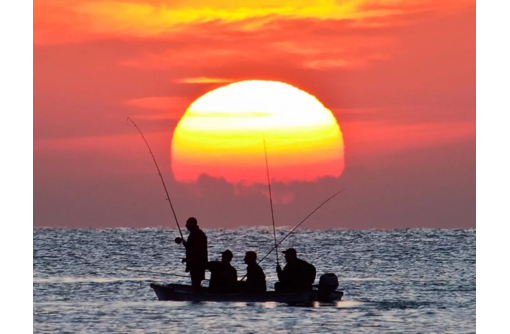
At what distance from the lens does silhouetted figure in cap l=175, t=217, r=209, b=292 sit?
27.2 meters

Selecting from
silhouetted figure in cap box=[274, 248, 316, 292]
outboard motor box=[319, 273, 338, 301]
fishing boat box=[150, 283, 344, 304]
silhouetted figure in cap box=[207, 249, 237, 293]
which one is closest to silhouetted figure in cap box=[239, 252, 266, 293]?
fishing boat box=[150, 283, 344, 304]

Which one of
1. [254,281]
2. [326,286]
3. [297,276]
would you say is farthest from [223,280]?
[326,286]

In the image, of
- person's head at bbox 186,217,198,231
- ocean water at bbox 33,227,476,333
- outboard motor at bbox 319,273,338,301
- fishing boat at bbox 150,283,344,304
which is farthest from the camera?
outboard motor at bbox 319,273,338,301

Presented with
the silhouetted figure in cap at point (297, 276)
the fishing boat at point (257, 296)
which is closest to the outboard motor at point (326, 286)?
the fishing boat at point (257, 296)

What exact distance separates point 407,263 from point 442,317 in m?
27.9

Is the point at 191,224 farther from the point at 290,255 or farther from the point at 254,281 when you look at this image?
the point at 290,255

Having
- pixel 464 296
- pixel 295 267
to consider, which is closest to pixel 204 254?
pixel 295 267

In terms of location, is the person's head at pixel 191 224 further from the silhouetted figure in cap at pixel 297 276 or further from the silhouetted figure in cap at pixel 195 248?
the silhouetted figure in cap at pixel 297 276

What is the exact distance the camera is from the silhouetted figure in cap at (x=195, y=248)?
2720cm

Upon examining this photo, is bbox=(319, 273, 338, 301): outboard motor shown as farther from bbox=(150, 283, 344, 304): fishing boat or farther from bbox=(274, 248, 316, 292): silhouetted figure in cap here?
bbox=(274, 248, 316, 292): silhouetted figure in cap

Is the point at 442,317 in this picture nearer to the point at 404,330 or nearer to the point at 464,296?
the point at 404,330

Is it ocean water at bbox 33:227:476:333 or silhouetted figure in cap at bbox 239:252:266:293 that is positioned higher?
silhouetted figure in cap at bbox 239:252:266:293

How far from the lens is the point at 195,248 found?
27.4 meters

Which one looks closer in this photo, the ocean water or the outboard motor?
the ocean water
